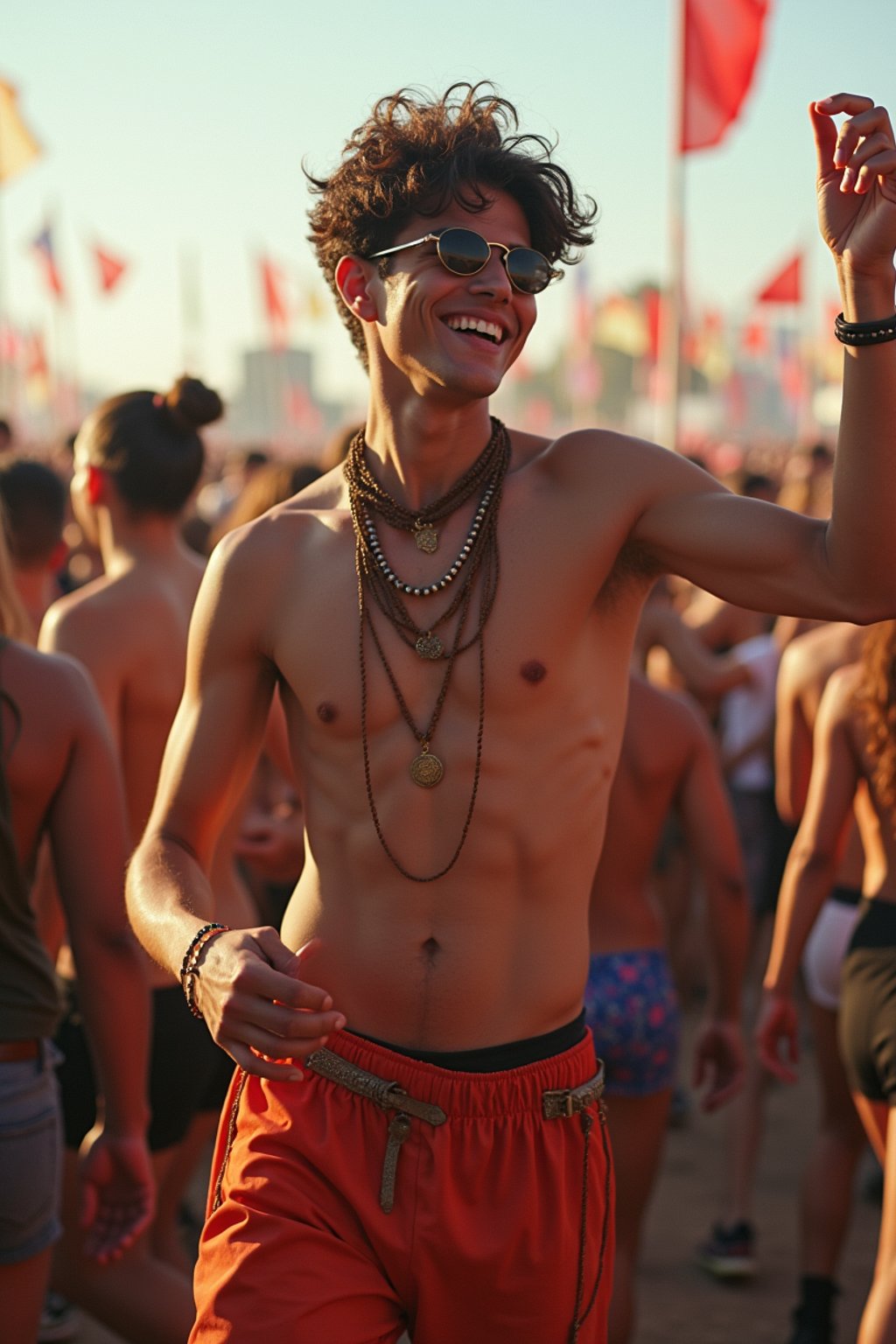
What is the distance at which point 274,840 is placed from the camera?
4215 millimetres

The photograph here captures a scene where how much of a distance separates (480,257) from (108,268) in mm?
30215

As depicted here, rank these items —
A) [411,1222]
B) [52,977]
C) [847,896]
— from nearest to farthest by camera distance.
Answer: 1. [411,1222]
2. [52,977]
3. [847,896]

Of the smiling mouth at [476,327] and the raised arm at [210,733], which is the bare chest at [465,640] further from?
the smiling mouth at [476,327]

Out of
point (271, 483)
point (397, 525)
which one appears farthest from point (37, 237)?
point (397, 525)

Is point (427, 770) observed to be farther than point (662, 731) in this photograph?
No

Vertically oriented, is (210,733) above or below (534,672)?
below

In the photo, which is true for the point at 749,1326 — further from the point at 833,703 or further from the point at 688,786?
the point at 833,703

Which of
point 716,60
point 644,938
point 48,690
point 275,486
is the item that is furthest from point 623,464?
point 716,60

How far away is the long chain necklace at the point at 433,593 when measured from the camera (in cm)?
261

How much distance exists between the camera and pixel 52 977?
3.00 meters

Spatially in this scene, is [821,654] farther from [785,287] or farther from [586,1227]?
[785,287]

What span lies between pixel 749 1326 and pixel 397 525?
10.5 ft

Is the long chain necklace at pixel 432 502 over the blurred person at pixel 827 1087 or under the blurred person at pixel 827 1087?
over

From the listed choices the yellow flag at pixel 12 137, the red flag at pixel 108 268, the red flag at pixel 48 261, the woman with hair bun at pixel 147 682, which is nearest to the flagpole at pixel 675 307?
the yellow flag at pixel 12 137
